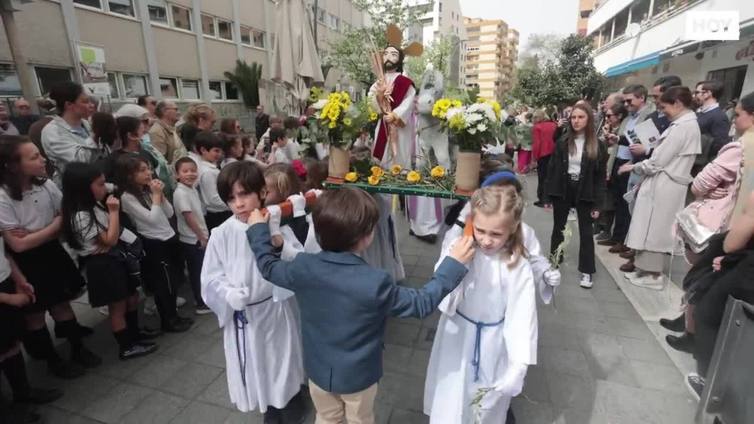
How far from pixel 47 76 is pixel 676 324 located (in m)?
13.4

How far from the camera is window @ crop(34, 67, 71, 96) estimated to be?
945 cm

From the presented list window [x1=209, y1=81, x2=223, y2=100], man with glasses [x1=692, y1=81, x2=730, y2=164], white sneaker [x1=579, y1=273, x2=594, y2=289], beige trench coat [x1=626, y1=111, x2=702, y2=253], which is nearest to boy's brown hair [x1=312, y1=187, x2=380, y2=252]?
white sneaker [x1=579, y1=273, x2=594, y2=289]

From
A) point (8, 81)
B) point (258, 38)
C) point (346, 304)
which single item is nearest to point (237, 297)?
point (346, 304)

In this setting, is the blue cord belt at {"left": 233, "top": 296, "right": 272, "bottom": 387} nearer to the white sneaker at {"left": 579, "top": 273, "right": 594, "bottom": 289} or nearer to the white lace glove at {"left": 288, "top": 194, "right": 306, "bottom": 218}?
the white lace glove at {"left": 288, "top": 194, "right": 306, "bottom": 218}

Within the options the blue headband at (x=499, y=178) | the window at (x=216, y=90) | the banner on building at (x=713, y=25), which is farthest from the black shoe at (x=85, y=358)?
the window at (x=216, y=90)

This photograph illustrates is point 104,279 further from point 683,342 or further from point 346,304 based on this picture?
point 683,342

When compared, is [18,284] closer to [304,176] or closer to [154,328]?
[154,328]

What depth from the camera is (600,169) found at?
391cm

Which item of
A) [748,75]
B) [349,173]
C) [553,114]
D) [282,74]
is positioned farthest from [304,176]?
[748,75]

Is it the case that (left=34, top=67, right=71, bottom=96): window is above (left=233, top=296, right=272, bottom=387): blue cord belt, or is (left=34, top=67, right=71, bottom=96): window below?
above

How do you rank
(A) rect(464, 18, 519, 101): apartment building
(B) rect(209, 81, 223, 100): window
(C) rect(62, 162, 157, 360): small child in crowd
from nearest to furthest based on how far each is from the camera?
(C) rect(62, 162, 157, 360): small child in crowd → (B) rect(209, 81, 223, 100): window → (A) rect(464, 18, 519, 101): apartment building

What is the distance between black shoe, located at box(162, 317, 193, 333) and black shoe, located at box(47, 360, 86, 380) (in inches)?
26.3

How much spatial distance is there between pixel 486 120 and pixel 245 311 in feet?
6.38

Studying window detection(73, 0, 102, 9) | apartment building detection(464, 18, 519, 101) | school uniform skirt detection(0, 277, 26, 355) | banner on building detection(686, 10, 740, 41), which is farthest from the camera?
apartment building detection(464, 18, 519, 101)
